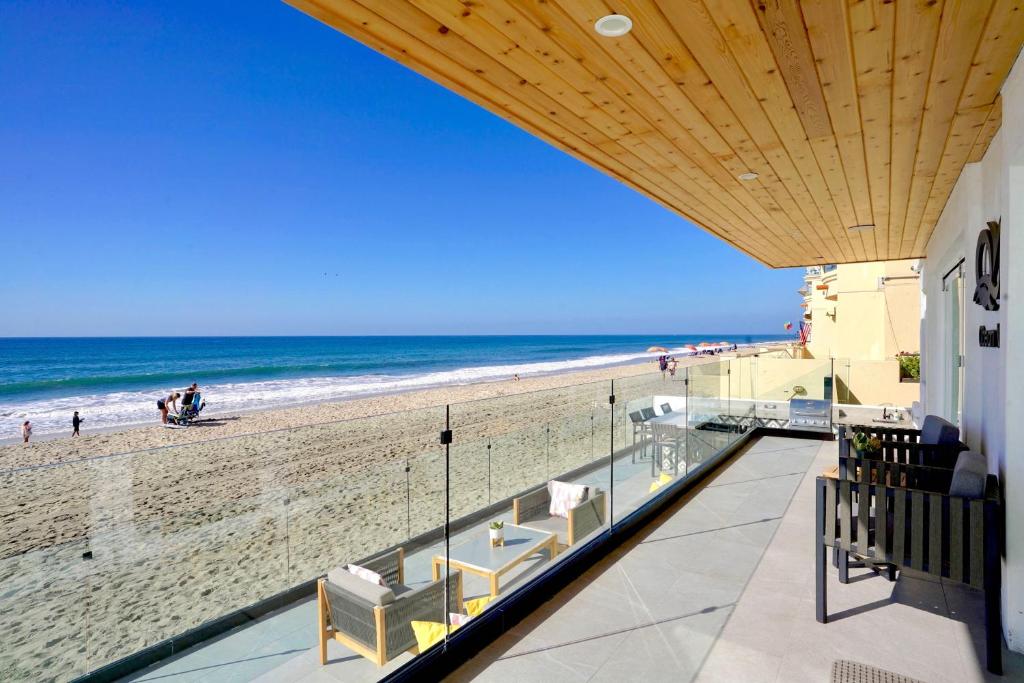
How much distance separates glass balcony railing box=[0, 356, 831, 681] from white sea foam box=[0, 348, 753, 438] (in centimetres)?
1850

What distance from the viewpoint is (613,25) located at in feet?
5.47

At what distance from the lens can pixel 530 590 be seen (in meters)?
2.66

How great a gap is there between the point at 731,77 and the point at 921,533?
84.4 inches

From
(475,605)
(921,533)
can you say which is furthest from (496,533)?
(921,533)

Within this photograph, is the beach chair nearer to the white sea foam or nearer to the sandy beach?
the sandy beach

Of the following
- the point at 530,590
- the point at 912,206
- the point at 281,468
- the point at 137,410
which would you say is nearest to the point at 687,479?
the point at 530,590

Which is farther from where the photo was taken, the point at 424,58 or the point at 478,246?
the point at 478,246

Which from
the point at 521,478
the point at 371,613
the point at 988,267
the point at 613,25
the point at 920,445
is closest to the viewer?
the point at 613,25

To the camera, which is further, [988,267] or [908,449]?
[908,449]

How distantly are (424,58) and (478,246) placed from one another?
59.5 m

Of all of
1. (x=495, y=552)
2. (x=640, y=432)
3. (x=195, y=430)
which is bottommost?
(x=195, y=430)

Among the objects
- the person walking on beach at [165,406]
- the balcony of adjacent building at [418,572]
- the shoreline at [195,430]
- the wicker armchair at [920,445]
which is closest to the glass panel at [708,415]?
the wicker armchair at [920,445]

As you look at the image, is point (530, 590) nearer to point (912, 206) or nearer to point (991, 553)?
point (991, 553)

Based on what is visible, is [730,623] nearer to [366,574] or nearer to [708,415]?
[366,574]
